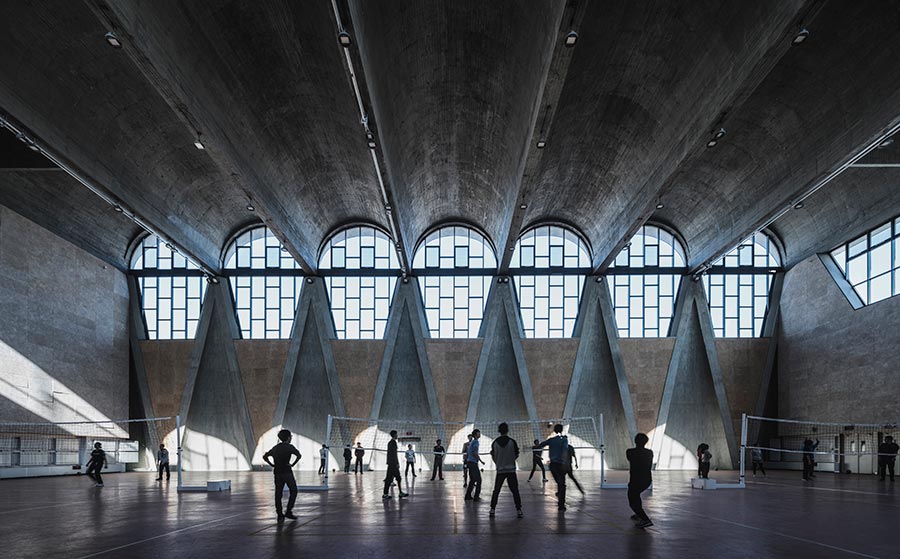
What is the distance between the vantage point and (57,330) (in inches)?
1368

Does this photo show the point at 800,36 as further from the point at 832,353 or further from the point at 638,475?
the point at 832,353

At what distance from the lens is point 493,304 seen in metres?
43.6

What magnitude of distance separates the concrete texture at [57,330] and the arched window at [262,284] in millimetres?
6209

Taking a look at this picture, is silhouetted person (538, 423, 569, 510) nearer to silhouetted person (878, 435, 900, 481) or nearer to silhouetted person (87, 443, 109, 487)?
silhouetted person (87, 443, 109, 487)

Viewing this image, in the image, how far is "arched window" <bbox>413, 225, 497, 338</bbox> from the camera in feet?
146

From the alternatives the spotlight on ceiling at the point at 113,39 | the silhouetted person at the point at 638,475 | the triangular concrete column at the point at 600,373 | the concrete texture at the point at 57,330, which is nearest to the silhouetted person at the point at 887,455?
the triangular concrete column at the point at 600,373

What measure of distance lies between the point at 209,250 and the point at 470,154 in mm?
16144

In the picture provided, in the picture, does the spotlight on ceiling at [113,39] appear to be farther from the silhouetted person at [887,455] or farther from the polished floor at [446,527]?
the silhouetted person at [887,455]

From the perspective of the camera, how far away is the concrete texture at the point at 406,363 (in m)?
43.7

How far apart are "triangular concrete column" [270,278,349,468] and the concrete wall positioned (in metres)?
25.0

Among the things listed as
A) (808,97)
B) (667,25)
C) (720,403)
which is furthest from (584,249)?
(667,25)

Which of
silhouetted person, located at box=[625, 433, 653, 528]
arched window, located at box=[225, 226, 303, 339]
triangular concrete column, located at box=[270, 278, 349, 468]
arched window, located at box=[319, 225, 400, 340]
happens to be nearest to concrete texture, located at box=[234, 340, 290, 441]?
triangular concrete column, located at box=[270, 278, 349, 468]

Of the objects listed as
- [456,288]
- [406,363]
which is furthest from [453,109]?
[406,363]

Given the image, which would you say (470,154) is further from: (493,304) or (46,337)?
(46,337)
